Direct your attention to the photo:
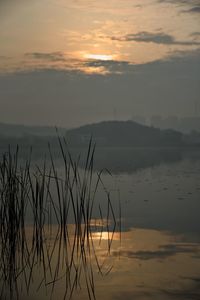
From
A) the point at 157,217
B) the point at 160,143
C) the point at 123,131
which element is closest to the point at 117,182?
the point at 157,217

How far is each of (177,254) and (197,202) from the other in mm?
3367

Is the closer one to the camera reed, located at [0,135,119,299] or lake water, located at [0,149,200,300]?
lake water, located at [0,149,200,300]

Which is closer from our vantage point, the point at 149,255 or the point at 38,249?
the point at 38,249

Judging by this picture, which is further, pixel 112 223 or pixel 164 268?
pixel 112 223

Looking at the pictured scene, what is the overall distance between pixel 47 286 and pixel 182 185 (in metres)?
6.58

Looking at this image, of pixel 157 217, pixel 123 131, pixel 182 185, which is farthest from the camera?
pixel 123 131

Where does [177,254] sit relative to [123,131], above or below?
below

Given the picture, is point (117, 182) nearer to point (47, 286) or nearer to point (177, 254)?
point (177, 254)

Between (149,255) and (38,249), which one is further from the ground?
(38,249)

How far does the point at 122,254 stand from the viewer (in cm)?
423

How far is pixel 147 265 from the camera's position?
3.93 metres

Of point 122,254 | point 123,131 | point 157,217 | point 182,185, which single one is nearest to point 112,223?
point 157,217

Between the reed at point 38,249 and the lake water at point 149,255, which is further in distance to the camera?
the reed at point 38,249

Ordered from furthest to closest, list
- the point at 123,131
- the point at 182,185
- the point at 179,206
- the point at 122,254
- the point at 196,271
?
the point at 123,131
the point at 182,185
the point at 179,206
the point at 122,254
the point at 196,271
